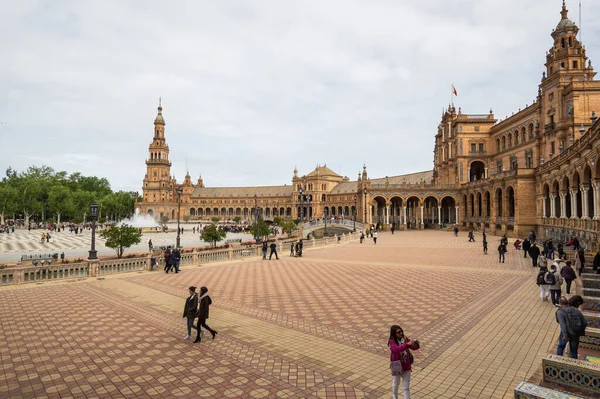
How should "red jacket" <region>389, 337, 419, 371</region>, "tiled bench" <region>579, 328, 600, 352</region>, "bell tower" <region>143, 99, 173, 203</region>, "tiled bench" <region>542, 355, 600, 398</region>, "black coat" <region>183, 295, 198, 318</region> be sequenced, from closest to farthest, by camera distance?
"tiled bench" <region>542, 355, 600, 398</region> → "red jacket" <region>389, 337, 419, 371</region> → "tiled bench" <region>579, 328, 600, 352</region> → "black coat" <region>183, 295, 198, 318</region> → "bell tower" <region>143, 99, 173, 203</region>

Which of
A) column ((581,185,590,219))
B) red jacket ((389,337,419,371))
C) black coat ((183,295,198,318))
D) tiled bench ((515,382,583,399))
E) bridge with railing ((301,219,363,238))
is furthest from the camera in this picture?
bridge with railing ((301,219,363,238))

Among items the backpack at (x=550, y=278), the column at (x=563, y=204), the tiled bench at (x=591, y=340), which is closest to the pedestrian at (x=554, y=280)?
the backpack at (x=550, y=278)

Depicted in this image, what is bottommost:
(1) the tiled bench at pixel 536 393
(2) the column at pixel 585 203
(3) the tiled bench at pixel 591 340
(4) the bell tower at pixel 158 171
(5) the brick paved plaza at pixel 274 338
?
(5) the brick paved plaza at pixel 274 338

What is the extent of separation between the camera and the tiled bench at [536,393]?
15.0ft

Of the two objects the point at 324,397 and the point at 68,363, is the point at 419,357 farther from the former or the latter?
the point at 68,363

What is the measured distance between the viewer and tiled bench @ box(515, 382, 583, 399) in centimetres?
456

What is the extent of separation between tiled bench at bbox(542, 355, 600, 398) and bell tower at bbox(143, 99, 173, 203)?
144 m

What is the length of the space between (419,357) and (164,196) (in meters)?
142

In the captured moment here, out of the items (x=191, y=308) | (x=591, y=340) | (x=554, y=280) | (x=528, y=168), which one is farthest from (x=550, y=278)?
(x=528, y=168)

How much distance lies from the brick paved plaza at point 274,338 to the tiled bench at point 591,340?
2.82 feet

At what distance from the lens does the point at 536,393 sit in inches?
186

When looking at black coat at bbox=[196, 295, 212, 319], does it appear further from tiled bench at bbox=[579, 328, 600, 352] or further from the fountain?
the fountain

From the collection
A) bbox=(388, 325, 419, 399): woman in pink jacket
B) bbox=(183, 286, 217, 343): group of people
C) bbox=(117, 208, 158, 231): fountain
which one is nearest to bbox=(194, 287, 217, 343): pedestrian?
bbox=(183, 286, 217, 343): group of people

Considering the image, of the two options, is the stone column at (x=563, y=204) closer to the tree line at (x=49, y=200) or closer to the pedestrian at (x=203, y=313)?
the pedestrian at (x=203, y=313)
